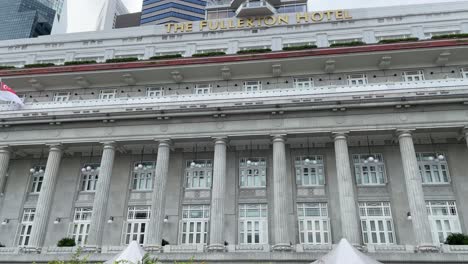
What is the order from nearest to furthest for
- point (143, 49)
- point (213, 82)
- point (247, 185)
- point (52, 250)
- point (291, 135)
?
point (52, 250) → point (291, 135) → point (247, 185) → point (213, 82) → point (143, 49)

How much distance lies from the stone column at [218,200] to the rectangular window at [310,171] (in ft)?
19.6

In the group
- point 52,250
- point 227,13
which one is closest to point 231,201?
point 52,250

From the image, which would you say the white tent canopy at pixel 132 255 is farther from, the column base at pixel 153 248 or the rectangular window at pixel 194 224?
the rectangular window at pixel 194 224

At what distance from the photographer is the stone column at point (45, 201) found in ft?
86.9

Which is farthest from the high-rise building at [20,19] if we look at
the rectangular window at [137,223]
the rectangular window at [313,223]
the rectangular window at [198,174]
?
the rectangular window at [313,223]

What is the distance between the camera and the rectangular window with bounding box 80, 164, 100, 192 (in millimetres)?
31312

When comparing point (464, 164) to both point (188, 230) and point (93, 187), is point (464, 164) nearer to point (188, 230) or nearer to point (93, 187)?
point (188, 230)

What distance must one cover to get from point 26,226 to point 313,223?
864 inches

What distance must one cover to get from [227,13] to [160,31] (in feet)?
56.2

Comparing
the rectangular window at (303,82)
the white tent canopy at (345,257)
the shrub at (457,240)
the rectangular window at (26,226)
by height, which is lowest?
the white tent canopy at (345,257)

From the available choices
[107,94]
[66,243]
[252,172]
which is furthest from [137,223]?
[107,94]

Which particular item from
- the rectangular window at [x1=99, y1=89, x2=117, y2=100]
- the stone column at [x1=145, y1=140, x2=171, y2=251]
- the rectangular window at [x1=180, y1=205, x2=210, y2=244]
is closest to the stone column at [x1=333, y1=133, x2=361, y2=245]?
the rectangular window at [x1=180, y1=205, x2=210, y2=244]

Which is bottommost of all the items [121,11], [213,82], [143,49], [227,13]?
[213,82]

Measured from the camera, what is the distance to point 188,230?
28.8 meters
